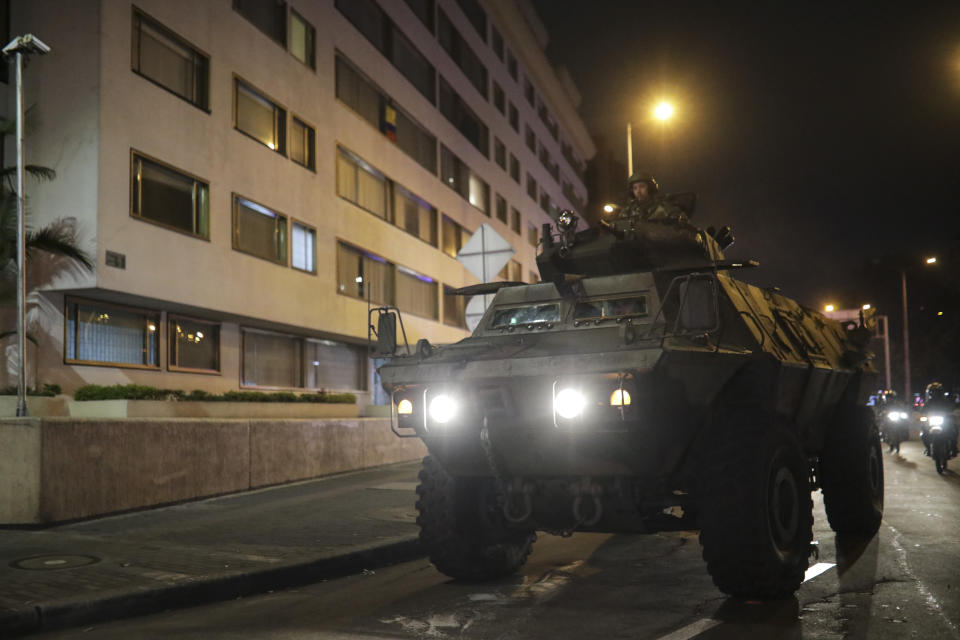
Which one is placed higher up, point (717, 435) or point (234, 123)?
point (234, 123)

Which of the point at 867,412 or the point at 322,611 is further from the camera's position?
the point at 867,412

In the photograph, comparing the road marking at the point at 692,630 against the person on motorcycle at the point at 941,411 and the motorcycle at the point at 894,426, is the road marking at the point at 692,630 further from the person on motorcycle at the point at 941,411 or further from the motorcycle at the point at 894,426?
the motorcycle at the point at 894,426

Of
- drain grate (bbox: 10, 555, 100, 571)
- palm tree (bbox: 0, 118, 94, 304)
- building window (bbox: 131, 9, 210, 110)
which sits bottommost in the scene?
drain grate (bbox: 10, 555, 100, 571)

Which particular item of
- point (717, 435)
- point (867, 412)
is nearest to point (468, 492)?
point (717, 435)

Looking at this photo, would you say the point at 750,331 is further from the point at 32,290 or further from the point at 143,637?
the point at 32,290

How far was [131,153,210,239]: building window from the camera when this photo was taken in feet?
57.2

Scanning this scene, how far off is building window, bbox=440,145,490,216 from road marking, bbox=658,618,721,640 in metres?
30.1

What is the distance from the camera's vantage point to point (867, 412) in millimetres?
10031

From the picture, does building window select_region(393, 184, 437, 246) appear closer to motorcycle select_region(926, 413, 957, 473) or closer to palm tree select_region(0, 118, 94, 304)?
palm tree select_region(0, 118, 94, 304)

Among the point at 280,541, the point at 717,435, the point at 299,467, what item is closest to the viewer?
the point at 717,435

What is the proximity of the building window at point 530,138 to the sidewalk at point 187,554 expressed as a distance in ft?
127

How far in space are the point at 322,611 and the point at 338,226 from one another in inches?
769

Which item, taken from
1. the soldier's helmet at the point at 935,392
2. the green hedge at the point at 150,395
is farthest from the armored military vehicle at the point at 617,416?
the soldier's helmet at the point at 935,392

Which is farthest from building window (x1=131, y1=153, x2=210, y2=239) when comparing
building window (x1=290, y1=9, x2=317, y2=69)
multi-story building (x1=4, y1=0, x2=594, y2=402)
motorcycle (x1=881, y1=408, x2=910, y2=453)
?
motorcycle (x1=881, y1=408, x2=910, y2=453)
